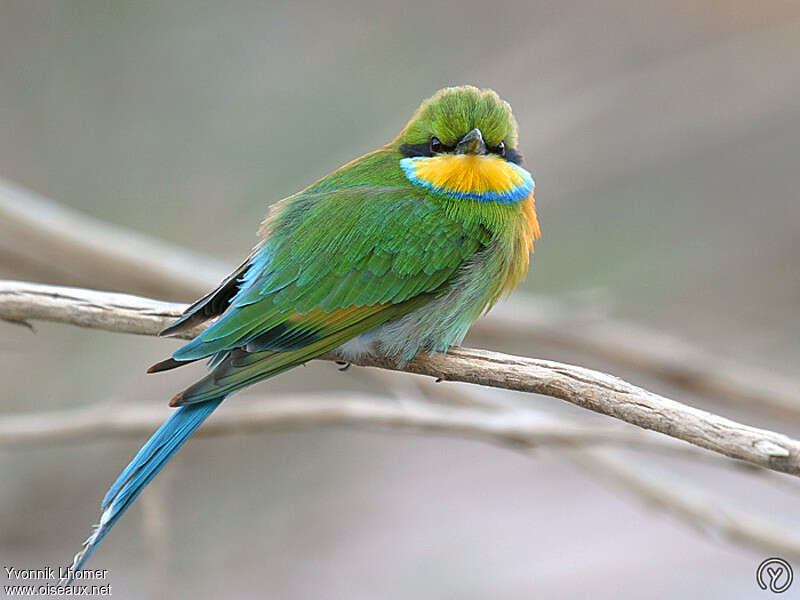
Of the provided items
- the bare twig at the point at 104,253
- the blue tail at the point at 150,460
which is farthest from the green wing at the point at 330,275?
the bare twig at the point at 104,253

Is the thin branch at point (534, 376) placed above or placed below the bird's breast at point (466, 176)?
below

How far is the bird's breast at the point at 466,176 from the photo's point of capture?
90.1 inches

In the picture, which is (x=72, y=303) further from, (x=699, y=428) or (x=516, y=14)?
(x=516, y=14)

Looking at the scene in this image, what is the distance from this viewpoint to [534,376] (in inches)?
70.7

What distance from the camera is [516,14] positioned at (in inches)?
206

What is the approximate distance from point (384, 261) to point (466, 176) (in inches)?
11.6

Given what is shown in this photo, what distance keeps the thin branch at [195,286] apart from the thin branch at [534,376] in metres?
0.80

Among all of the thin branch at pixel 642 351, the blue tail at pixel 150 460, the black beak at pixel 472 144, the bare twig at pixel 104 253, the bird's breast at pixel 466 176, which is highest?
the black beak at pixel 472 144

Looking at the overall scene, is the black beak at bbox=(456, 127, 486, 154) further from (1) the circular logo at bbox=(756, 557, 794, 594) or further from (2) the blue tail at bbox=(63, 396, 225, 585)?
(1) the circular logo at bbox=(756, 557, 794, 594)

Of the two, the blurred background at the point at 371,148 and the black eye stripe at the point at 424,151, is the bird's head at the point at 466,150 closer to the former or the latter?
the black eye stripe at the point at 424,151

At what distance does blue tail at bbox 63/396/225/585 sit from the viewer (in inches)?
73.6

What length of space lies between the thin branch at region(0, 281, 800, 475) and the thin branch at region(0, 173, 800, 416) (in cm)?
80

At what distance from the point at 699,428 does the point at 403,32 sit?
407 cm

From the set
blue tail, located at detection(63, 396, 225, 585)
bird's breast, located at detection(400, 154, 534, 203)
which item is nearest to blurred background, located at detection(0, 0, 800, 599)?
bird's breast, located at detection(400, 154, 534, 203)
